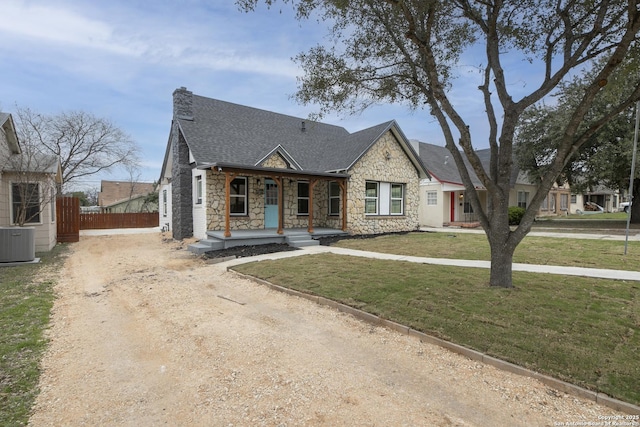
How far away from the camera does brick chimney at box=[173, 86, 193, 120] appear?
15.0 metres

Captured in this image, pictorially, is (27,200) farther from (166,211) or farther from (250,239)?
(250,239)

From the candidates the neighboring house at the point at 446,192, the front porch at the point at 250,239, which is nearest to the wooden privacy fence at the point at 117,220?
the front porch at the point at 250,239

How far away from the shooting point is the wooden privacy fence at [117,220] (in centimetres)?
2423

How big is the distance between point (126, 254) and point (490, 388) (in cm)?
1215

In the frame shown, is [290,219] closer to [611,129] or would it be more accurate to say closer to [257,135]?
[257,135]

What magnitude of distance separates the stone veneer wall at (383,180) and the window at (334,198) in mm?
870

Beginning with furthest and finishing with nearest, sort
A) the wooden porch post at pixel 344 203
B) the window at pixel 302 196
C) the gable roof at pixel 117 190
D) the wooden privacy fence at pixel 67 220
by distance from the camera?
the gable roof at pixel 117 190
the wooden privacy fence at pixel 67 220
the window at pixel 302 196
the wooden porch post at pixel 344 203

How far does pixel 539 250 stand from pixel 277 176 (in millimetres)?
9418

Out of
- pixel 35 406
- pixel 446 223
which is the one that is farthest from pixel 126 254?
pixel 446 223

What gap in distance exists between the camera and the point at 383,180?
53.9 ft

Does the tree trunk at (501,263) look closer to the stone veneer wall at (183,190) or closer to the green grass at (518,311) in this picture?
the green grass at (518,311)

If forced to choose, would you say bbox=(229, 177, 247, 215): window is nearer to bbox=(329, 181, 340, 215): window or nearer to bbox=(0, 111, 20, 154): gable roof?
bbox=(329, 181, 340, 215): window

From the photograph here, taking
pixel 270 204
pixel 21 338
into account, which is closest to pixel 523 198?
pixel 270 204

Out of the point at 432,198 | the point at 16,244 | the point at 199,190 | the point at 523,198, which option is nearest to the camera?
the point at 16,244
